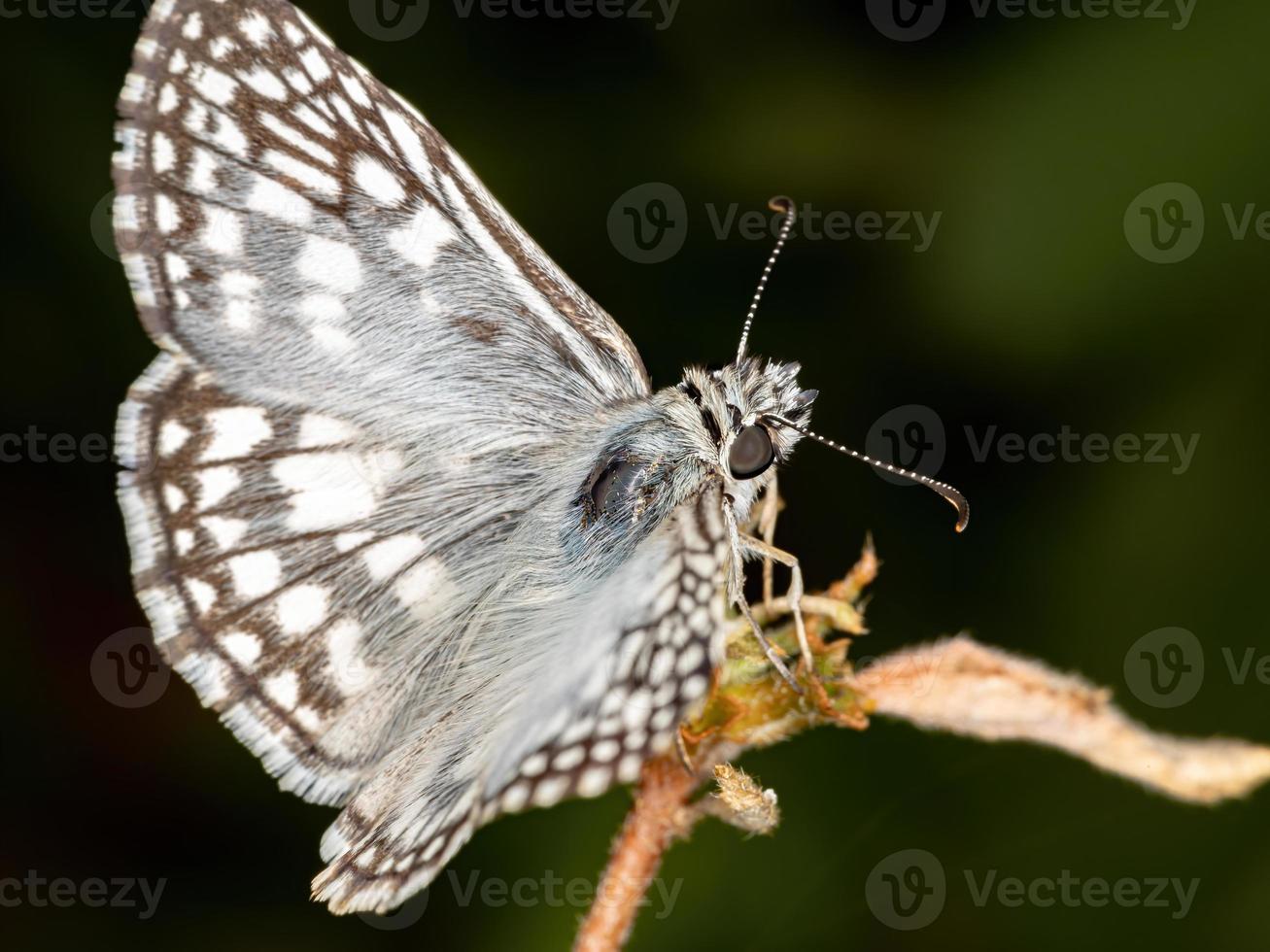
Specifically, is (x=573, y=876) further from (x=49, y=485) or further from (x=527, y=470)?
(x=49, y=485)

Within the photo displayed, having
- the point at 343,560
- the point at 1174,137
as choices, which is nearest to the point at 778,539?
the point at 343,560

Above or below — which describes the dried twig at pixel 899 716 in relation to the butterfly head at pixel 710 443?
below

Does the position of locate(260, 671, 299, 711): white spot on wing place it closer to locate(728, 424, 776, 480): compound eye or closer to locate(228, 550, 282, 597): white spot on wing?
locate(228, 550, 282, 597): white spot on wing

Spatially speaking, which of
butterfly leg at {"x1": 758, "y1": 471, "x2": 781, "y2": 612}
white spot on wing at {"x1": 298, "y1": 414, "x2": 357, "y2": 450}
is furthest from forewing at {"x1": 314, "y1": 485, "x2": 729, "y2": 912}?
white spot on wing at {"x1": 298, "y1": 414, "x2": 357, "y2": 450}

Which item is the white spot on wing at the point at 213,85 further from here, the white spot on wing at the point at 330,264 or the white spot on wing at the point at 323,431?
the white spot on wing at the point at 323,431

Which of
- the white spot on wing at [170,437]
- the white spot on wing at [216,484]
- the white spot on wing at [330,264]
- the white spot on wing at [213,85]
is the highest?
the white spot on wing at [213,85]

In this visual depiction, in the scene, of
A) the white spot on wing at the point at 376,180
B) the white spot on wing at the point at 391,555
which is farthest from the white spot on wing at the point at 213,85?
the white spot on wing at the point at 391,555
